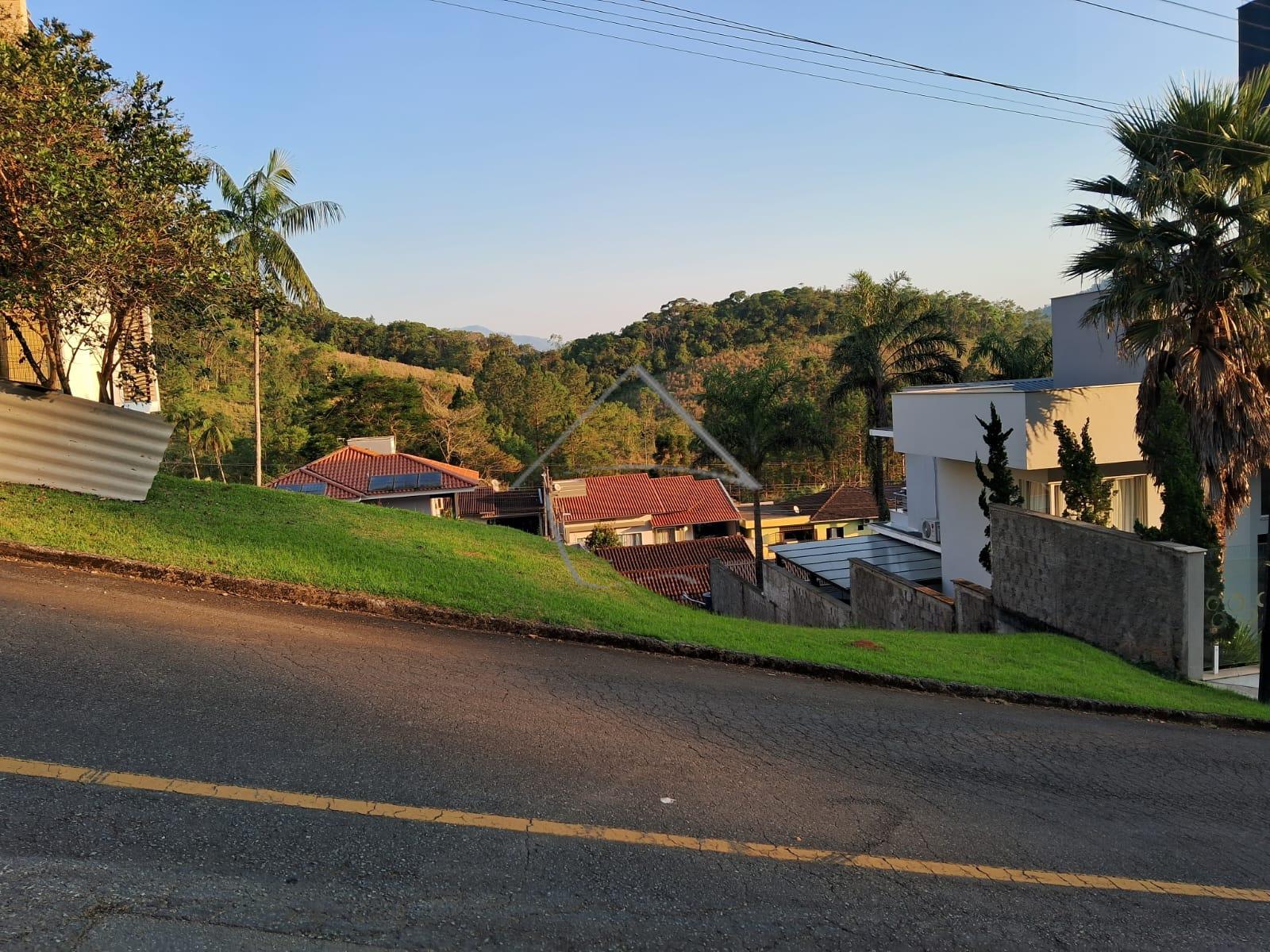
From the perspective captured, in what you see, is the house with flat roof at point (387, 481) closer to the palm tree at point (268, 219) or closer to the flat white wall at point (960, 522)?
the palm tree at point (268, 219)

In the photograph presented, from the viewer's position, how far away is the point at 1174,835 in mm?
5676

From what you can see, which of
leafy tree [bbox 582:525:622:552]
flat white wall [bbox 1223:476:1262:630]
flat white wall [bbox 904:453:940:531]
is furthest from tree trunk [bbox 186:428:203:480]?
flat white wall [bbox 1223:476:1262:630]

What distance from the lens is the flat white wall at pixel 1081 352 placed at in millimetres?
16359

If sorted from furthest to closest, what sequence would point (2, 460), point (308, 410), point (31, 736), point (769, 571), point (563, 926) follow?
point (308, 410), point (769, 571), point (2, 460), point (31, 736), point (563, 926)

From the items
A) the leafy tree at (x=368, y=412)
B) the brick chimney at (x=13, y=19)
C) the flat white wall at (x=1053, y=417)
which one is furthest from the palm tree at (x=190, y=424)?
the flat white wall at (x=1053, y=417)

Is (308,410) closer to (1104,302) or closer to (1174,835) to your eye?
(1104,302)

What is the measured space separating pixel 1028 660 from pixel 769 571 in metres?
9.81

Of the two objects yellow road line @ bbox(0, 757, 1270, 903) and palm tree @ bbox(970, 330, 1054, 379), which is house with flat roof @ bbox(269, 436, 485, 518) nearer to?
palm tree @ bbox(970, 330, 1054, 379)

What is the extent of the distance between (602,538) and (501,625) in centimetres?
2866

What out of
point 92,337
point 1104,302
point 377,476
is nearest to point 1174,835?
point 1104,302

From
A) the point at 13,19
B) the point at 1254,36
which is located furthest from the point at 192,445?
the point at 1254,36

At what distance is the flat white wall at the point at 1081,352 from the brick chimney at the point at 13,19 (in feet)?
55.9

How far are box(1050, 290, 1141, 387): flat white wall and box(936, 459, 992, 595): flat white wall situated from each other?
8.89ft

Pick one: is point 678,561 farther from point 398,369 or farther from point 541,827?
point 398,369
